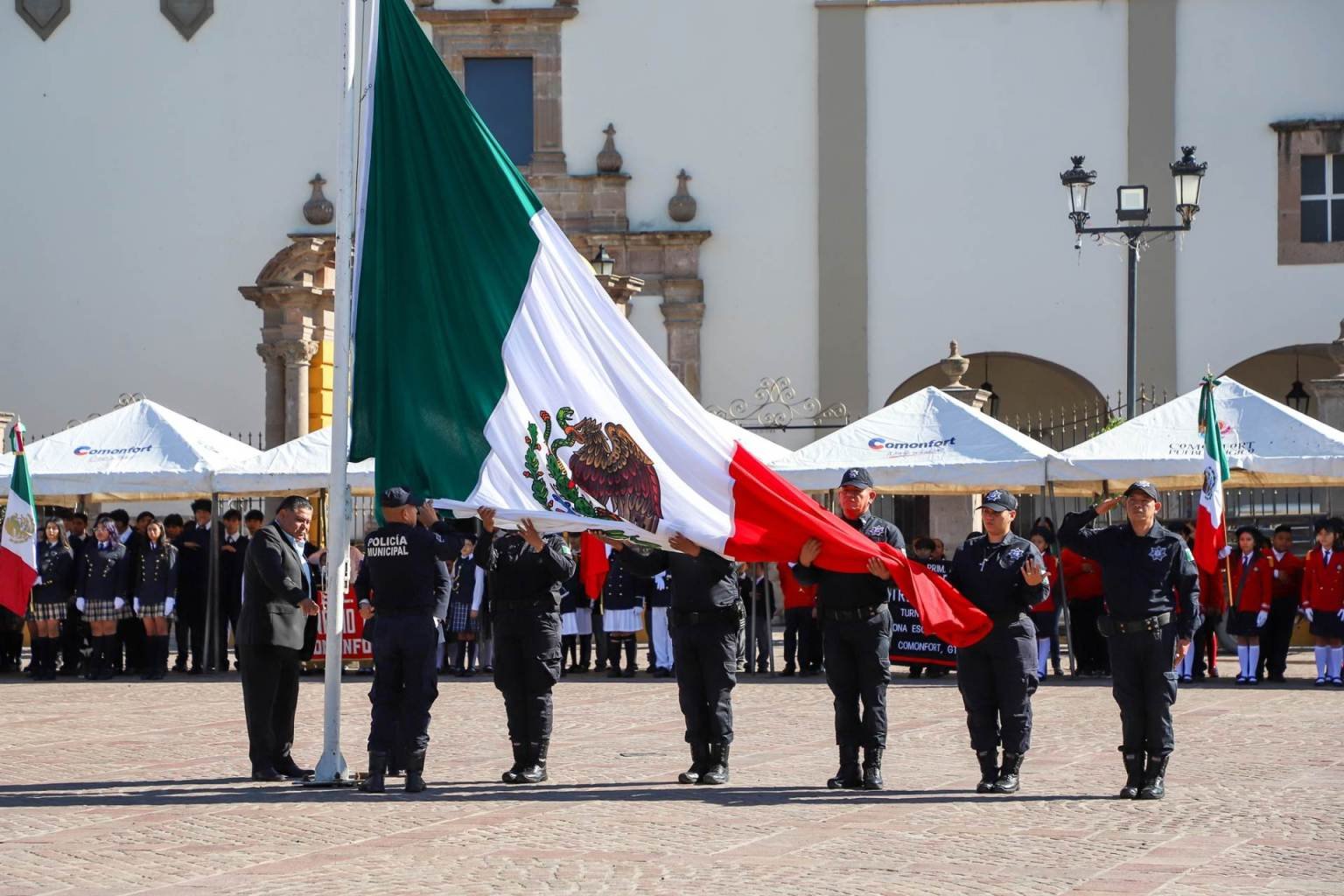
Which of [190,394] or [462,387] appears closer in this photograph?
[462,387]

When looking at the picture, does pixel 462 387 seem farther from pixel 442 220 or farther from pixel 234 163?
pixel 234 163

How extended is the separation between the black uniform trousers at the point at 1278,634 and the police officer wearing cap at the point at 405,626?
10714mm

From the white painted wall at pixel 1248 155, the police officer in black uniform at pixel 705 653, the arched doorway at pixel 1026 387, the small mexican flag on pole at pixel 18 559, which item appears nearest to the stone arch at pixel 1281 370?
the white painted wall at pixel 1248 155

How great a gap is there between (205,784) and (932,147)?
74.8 feet

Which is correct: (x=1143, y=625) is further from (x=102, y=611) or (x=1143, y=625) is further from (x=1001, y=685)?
(x=102, y=611)

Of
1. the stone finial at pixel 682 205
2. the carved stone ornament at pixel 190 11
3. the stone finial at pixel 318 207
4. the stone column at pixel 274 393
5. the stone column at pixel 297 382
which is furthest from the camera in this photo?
the carved stone ornament at pixel 190 11

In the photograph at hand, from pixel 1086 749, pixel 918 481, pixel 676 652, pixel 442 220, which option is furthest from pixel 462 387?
pixel 918 481

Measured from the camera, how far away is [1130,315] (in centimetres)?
2227

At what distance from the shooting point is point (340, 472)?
11672 mm

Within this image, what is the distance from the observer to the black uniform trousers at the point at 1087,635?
66.8ft

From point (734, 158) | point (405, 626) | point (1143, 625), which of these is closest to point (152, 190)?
point (734, 158)

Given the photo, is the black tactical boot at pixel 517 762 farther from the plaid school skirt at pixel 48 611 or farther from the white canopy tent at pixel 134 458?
the plaid school skirt at pixel 48 611

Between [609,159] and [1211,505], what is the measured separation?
17.1 meters

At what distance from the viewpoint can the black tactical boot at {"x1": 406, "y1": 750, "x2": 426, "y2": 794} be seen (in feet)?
36.9
